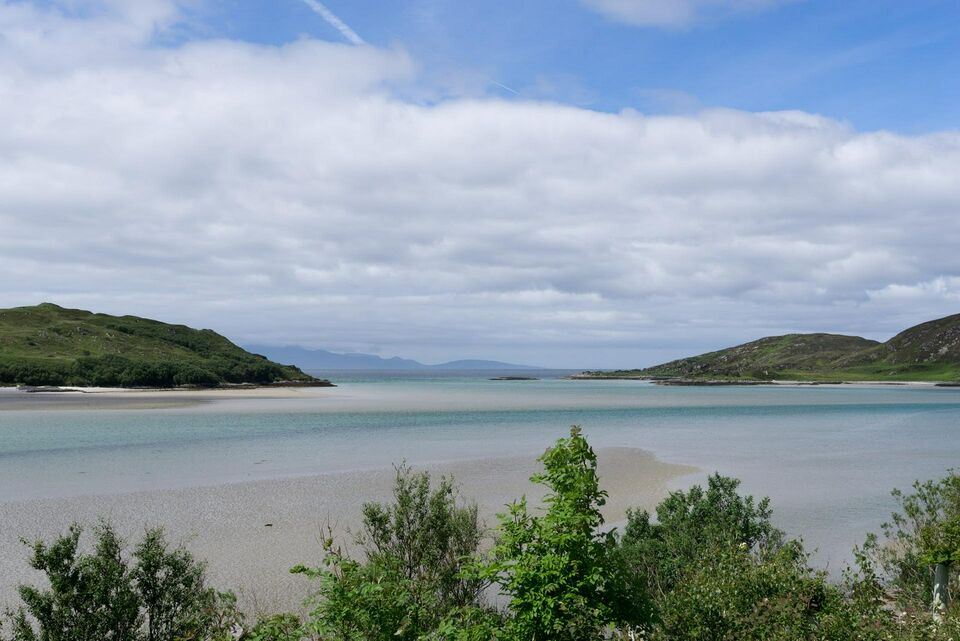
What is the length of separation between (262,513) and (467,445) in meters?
29.3

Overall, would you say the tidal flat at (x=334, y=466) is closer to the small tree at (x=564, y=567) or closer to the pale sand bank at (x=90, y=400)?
the pale sand bank at (x=90, y=400)

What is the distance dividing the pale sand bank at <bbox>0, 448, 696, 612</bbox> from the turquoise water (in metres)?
3.64

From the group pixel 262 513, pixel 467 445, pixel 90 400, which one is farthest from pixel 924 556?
pixel 90 400

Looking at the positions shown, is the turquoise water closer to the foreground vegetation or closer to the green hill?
the foreground vegetation

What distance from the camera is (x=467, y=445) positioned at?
58156mm

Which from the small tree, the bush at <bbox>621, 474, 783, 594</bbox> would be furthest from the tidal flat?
the small tree

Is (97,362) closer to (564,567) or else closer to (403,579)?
(403,579)

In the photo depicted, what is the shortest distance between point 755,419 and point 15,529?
290 feet

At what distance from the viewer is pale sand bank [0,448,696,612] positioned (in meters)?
21.3

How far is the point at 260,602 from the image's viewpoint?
19.0 meters

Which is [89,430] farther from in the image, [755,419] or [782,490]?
[755,419]

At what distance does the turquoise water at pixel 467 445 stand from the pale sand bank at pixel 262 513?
3.64m

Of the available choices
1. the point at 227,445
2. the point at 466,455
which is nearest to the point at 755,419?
the point at 466,455

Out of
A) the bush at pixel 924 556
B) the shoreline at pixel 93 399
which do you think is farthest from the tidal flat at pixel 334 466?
the shoreline at pixel 93 399
